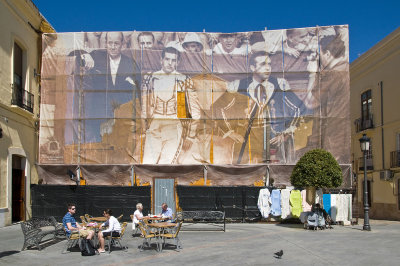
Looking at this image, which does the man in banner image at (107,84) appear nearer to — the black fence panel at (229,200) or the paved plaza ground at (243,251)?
the black fence panel at (229,200)

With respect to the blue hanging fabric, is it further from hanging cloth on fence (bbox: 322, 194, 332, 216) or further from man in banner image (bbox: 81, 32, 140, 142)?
man in banner image (bbox: 81, 32, 140, 142)

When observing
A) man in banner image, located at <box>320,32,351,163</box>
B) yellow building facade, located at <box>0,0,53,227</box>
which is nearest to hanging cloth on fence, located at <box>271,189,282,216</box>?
man in banner image, located at <box>320,32,351,163</box>

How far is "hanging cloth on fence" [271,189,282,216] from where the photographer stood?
59.4 feet

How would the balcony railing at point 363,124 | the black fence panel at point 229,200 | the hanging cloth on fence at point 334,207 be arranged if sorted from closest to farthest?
the hanging cloth on fence at point 334,207, the black fence panel at point 229,200, the balcony railing at point 363,124

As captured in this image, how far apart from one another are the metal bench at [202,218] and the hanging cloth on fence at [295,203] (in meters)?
3.04

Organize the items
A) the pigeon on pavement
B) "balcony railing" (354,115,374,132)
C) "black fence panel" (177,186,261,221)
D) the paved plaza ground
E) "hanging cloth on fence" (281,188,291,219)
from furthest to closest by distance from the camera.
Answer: "balcony railing" (354,115,374,132) < "black fence panel" (177,186,261,221) < "hanging cloth on fence" (281,188,291,219) < the pigeon on pavement < the paved plaza ground

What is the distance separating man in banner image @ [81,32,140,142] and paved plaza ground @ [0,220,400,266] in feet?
21.1

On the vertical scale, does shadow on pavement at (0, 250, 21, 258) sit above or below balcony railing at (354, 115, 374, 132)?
below

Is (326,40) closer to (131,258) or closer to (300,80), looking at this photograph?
(300,80)

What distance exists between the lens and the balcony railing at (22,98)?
58.0 feet

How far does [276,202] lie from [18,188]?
36.1 feet

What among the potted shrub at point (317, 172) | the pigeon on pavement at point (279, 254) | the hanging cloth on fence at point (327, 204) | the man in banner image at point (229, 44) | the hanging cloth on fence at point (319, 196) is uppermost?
the man in banner image at point (229, 44)

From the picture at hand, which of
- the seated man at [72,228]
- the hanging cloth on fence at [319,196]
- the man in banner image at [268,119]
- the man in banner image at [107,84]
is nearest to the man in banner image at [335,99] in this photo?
the man in banner image at [268,119]

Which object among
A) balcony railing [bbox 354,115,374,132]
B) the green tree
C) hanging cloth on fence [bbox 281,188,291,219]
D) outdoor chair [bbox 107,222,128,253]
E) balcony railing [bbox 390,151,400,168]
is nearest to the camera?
outdoor chair [bbox 107,222,128,253]
